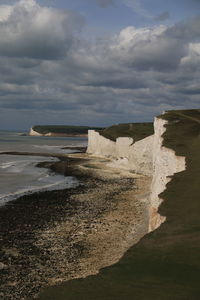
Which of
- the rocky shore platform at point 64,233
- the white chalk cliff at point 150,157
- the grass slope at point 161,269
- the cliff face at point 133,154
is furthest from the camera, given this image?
the cliff face at point 133,154

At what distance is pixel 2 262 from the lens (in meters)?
18.8

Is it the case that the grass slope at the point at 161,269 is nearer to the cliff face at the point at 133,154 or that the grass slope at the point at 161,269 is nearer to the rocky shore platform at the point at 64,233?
the rocky shore platform at the point at 64,233

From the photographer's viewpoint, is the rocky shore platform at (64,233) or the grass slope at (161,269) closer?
the grass slope at (161,269)

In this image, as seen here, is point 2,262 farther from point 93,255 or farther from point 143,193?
point 143,193

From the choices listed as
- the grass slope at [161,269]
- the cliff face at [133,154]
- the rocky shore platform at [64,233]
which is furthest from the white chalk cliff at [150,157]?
the rocky shore platform at [64,233]

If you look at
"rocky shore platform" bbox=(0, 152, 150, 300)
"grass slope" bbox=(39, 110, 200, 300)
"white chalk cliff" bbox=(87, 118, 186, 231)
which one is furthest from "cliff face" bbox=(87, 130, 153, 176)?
"grass slope" bbox=(39, 110, 200, 300)

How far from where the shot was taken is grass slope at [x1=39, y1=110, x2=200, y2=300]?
9594 millimetres

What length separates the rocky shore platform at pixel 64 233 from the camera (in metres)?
17.1

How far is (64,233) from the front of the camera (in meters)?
24.2

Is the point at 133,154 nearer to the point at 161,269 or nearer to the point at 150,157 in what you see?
the point at 150,157

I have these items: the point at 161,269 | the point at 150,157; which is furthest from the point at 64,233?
the point at 150,157

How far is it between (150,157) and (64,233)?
38.9 meters

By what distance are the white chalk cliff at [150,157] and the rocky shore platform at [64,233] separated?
9.58ft

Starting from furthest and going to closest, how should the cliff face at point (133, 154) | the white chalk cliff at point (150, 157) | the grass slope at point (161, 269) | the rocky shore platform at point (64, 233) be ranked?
the cliff face at point (133, 154), the white chalk cliff at point (150, 157), the rocky shore platform at point (64, 233), the grass slope at point (161, 269)
